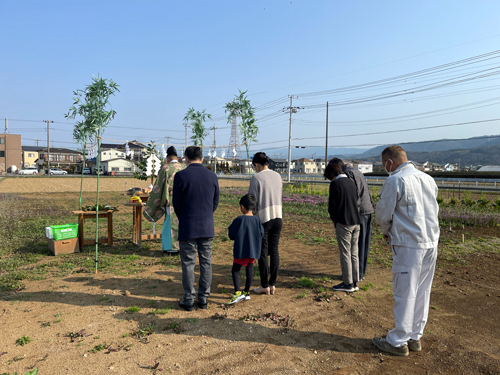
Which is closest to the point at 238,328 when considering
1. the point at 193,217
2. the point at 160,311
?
the point at 160,311

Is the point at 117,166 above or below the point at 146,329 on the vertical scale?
above

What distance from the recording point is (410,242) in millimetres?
2762

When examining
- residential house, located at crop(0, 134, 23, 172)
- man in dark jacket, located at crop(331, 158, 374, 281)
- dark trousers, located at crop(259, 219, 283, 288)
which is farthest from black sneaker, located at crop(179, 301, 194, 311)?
residential house, located at crop(0, 134, 23, 172)

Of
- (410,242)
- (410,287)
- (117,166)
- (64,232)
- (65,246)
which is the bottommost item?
(65,246)

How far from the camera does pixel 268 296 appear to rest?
4180 mm

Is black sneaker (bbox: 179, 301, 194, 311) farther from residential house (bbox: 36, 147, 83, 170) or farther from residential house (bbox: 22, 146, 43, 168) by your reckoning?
residential house (bbox: 22, 146, 43, 168)

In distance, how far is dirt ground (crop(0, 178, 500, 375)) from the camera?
8.84 feet

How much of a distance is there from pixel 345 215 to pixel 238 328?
190 cm

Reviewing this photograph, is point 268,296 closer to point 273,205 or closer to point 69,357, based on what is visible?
point 273,205

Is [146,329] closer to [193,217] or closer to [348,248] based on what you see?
[193,217]

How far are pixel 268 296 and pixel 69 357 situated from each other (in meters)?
2.30

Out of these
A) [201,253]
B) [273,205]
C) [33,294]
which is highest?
[273,205]

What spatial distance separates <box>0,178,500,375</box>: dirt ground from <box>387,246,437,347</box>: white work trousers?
0.90 feet

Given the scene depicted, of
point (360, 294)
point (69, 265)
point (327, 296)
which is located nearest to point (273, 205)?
point (327, 296)
